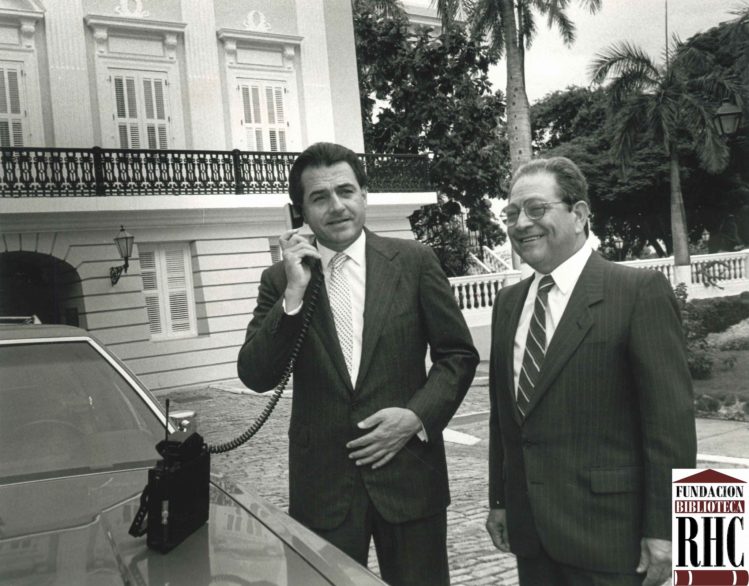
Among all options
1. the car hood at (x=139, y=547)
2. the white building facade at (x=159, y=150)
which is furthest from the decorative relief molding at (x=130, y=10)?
the car hood at (x=139, y=547)

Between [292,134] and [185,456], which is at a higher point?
[292,134]

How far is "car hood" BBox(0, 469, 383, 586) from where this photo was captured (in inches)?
62.7

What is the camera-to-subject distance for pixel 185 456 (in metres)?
1.89

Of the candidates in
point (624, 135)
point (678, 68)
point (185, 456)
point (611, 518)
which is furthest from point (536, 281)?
point (624, 135)

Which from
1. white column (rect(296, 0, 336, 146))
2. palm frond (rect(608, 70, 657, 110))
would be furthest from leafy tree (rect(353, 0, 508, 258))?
palm frond (rect(608, 70, 657, 110))

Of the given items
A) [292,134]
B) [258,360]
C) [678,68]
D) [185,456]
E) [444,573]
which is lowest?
[444,573]

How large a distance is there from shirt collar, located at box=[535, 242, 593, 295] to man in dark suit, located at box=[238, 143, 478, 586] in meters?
0.35

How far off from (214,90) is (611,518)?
11.4 ft

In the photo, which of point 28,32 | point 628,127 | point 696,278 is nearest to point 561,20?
point 628,127

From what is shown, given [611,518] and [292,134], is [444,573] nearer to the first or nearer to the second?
[611,518]

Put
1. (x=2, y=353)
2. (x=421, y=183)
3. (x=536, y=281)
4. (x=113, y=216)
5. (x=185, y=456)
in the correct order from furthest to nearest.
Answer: (x=421, y=183)
(x=113, y=216)
(x=2, y=353)
(x=536, y=281)
(x=185, y=456)

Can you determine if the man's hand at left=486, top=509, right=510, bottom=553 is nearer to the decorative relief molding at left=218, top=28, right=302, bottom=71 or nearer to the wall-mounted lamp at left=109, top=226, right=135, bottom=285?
the wall-mounted lamp at left=109, top=226, right=135, bottom=285

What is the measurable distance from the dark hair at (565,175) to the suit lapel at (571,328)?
0.76 ft

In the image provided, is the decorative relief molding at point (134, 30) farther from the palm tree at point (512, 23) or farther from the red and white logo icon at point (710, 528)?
the red and white logo icon at point (710, 528)
